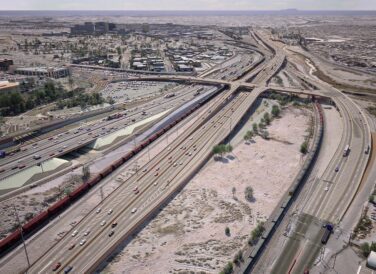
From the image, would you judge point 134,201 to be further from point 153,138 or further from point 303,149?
point 303,149

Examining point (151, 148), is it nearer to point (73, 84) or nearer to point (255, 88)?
point (255, 88)

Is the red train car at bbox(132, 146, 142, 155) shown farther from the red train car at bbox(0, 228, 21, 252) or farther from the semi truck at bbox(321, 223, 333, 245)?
the semi truck at bbox(321, 223, 333, 245)

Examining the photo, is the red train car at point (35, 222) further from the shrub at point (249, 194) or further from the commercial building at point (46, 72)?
the commercial building at point (46, 72)

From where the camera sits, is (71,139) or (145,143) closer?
(145,143)

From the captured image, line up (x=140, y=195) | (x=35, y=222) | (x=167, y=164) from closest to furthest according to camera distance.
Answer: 1. (x=35, y=222)
2. (x=140, y=195)
3. (x=167, y=164)

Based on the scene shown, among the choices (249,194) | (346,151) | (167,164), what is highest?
(346,151)

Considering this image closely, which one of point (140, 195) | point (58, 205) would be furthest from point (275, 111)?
point (58, 205)

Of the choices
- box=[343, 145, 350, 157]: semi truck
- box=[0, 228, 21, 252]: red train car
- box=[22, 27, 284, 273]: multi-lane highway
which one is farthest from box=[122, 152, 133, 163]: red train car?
box=[343, 145, 350, 157]: semi truck
